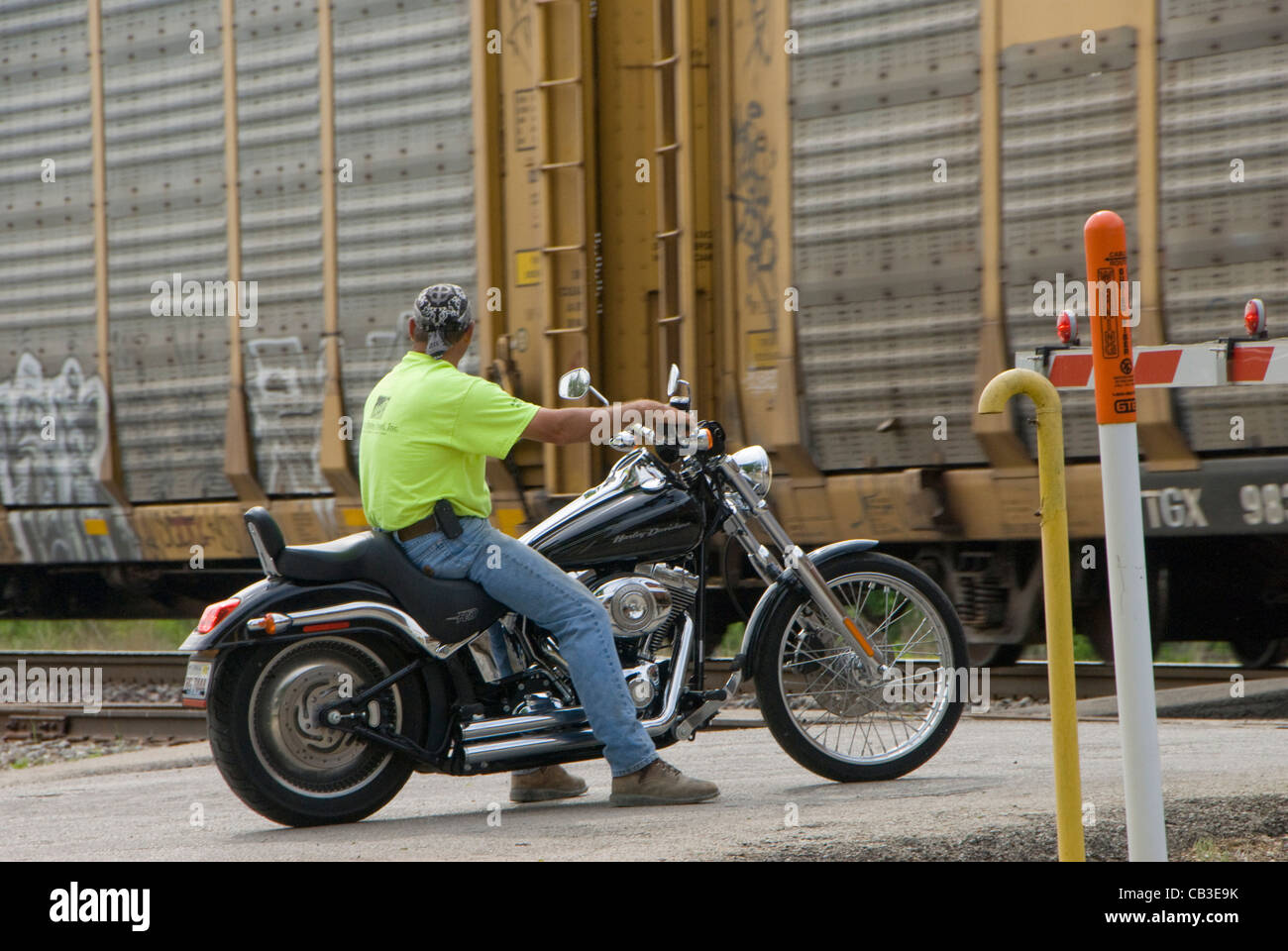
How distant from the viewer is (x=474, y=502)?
15.5 ft

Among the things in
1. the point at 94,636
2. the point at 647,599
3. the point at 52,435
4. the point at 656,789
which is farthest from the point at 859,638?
the point at 94,636

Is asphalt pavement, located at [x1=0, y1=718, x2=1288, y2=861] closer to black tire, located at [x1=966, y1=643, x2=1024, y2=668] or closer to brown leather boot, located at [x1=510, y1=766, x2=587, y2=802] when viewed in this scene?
brown leather boot, located at [x1=510, y1=766, x2=587, y2=802]

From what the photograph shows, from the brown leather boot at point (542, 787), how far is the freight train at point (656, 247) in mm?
1663

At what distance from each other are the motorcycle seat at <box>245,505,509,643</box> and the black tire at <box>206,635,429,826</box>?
0.55 feet

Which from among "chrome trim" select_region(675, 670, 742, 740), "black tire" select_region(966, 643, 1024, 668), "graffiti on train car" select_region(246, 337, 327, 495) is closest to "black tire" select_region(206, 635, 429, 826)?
"chrome trim" select_region(675, 670, 742, 740)

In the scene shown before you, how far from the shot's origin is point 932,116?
680cm

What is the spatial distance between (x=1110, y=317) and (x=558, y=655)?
2324mm

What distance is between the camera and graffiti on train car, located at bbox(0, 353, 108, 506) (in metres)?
9.17

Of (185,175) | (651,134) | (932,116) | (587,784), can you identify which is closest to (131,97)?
(185,175)

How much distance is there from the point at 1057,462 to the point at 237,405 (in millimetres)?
6223

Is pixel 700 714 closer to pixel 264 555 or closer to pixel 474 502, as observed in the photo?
pixel 474 502

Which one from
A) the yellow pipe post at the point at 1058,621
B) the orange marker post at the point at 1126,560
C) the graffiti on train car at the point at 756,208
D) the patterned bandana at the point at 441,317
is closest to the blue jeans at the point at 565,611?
the patterned bandana at the point at 441,317

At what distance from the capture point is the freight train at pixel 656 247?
6289mm

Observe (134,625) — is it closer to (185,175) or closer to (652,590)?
(185,175)
